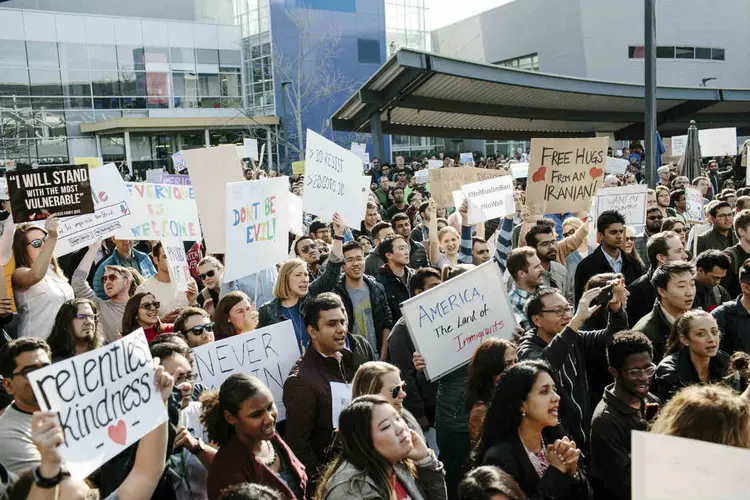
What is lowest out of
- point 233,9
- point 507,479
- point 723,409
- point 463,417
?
point 463,417

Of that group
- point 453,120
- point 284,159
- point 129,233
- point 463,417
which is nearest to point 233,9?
point 284,159

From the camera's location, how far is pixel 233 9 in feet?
141

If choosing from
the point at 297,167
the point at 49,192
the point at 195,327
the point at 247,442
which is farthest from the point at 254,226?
the point at 297,167

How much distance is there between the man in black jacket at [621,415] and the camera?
383 centimetres

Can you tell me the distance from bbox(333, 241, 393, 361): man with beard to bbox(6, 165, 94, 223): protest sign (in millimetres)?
2573

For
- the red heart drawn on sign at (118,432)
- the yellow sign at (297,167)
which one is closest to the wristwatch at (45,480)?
the red heart drawn on sign at (118,432)

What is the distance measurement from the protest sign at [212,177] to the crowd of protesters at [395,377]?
1.95 ft

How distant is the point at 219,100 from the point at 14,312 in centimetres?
3570

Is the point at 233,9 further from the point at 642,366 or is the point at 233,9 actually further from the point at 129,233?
the point at 642,366

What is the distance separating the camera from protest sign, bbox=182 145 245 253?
23.9 feet

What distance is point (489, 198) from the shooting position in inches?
352

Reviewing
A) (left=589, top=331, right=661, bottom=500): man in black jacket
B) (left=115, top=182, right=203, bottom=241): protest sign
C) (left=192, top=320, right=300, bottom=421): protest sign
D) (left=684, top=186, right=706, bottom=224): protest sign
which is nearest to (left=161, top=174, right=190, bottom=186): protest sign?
(left=115, top=182, right=203, bottom=241): protest sign

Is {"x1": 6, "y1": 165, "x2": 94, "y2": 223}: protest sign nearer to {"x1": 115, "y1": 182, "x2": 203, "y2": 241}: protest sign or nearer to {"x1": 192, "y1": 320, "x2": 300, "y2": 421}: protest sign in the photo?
{"x1": 115, "y1": 182, "x2": 203, "y2": 241}: protest sign

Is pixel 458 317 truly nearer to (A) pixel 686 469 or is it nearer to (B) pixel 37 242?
(A) pixel 686 469
